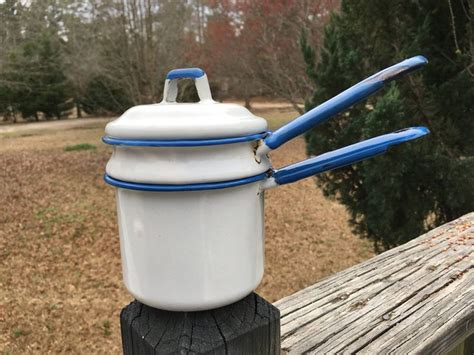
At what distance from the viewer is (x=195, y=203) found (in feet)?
2.55

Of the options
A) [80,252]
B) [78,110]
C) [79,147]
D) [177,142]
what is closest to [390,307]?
[177,142]

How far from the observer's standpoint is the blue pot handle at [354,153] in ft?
2.61

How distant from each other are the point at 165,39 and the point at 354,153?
26.4 ft

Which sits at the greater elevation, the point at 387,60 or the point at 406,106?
the point at 387,60

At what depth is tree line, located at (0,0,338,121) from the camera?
7891 mm

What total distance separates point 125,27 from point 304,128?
7751mm

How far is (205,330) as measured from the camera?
2.81ft

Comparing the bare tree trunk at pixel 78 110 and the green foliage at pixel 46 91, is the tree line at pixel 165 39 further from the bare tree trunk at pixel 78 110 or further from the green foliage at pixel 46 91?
the bare tree trunk at pixel 78 110

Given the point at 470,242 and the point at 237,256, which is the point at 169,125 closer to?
the point at 237,256

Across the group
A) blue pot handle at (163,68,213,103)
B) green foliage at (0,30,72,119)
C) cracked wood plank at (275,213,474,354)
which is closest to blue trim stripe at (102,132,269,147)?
blue pot handle at (163,68,213,103)

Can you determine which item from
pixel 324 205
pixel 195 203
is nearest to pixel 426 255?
pixel 195 203

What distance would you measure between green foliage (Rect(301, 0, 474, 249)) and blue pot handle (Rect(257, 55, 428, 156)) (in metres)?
1.97

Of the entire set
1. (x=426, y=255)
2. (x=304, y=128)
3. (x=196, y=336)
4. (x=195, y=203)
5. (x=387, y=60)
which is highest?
(x=387, y=60)

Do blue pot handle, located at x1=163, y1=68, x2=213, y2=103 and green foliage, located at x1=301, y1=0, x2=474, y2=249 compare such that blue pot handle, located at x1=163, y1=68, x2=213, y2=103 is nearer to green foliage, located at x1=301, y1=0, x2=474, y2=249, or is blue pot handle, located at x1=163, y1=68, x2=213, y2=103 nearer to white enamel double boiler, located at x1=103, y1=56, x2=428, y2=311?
white enamel double boiler, located at x1=103, y1=56, x2=428, y2=311
